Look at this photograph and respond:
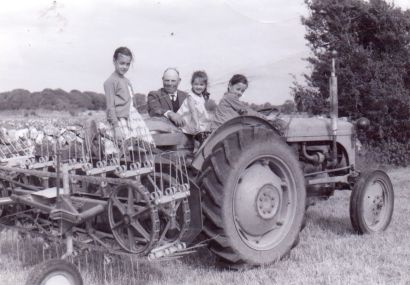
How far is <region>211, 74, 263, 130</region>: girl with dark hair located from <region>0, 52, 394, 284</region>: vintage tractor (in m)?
0.33

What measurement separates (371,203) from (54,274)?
3.81m

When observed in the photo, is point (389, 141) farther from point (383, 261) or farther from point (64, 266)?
point (64, 266)

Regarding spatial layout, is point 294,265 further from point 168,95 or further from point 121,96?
point 168,95

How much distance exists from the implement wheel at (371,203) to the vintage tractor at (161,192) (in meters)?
1.22

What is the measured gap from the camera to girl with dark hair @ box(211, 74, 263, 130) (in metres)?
4.93

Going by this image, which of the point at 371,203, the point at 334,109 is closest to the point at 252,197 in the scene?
the point at 371,203

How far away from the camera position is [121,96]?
16.1 ft

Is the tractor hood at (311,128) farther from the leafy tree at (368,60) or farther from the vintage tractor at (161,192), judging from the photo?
the leafy tree at (368,60)

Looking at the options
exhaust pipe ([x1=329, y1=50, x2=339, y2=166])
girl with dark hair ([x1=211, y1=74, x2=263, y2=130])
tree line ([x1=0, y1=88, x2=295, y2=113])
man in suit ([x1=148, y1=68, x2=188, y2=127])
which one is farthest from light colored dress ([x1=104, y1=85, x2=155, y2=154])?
tree line ([x1=0, y1=88, x2=295, y2=113])

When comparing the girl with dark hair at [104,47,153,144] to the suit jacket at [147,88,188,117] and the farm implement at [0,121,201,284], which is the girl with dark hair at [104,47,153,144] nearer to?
the farm implement at [0,121,201,284]

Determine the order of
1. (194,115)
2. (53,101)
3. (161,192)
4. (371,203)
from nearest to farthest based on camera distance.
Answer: (161,192), (194,115), (371,203), (53,101)

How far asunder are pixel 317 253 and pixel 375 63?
26.1 feet

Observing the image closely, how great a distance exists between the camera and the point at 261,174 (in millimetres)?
4699

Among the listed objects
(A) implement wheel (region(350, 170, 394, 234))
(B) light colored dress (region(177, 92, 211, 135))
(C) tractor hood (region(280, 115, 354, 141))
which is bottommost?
(A) implement wheel (region(350, 170, 394, 234))
